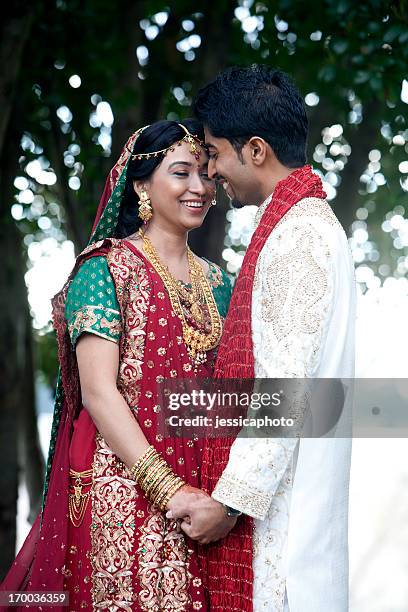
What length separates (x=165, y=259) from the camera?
2.86 metres

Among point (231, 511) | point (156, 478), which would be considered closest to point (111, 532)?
point (156, 478)

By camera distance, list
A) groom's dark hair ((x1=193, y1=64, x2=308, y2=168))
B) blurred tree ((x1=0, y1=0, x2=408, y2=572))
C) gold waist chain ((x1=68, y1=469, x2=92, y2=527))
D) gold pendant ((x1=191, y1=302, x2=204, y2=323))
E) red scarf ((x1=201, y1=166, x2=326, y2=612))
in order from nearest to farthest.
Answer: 1. red scarf ((x1=201, y1=166, x2=326, y2=612))
2. groom's dark hair ((x1=193, y1=64, x2=308, y2=168))
3. gold waist chain ((x1=68, y1=469, x2=92, y2=527))
4. gold pendant ((x1=191, y1=302, x2=204, y2=323))
5. blurred tree ((x1=0, y1=0, x2=408, y2=572))

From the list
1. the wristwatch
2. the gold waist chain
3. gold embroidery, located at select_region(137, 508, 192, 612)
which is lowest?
gold embroidery, located at select_region(137, 508, 192, 612)

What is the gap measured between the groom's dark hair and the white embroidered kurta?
25 centimetres

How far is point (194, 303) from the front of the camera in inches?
111

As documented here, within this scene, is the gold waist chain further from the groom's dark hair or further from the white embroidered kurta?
the groom's dark hair

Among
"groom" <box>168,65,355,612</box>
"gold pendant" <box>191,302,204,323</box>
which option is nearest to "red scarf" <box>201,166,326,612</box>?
"groom" <box>168,65,355,612</box>

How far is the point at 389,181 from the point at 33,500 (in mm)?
3893

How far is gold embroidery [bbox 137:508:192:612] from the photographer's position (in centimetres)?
251

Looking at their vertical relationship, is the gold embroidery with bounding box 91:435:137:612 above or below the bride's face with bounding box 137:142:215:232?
below

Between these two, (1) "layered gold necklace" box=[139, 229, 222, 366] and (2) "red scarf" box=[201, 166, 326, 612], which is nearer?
(2) "red scarf" box=[201, 166, 326, 612]

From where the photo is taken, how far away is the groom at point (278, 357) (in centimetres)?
230

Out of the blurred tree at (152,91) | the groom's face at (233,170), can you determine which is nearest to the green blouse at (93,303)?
the groom's face at (233,170)

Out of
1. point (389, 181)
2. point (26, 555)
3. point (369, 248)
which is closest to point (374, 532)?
point (369, 248)
